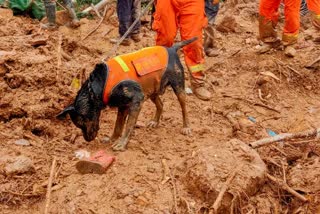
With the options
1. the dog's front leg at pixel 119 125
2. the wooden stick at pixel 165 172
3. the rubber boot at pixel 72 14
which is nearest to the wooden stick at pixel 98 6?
the rubber boot at pixel 72 14

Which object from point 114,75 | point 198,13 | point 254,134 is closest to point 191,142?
point 254,134

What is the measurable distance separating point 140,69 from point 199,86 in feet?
5.91

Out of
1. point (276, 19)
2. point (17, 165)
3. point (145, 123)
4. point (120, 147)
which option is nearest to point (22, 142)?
point (17, 165)

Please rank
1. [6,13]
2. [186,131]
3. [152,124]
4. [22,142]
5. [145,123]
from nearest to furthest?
[22,142] < [186,131] < [152,124] < [145,123] < [6,13]

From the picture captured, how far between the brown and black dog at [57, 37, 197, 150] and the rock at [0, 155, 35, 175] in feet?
1.67

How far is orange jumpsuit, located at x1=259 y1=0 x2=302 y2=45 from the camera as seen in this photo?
6566mm

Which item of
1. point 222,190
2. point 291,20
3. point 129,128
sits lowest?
point 222,190

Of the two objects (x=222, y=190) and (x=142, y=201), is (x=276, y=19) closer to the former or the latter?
(x=222, y=190)

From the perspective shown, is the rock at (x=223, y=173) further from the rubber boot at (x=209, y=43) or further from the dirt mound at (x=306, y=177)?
the rubber boot at (x=209, y=43)

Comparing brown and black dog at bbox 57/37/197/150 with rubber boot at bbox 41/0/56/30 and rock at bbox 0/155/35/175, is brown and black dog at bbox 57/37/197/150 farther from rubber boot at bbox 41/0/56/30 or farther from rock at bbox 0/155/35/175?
rubber boot at bbox 41/0/56/30

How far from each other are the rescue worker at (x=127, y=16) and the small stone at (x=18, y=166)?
11.4 ft

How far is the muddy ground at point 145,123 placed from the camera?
3992 millimetres

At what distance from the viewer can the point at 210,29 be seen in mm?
7348

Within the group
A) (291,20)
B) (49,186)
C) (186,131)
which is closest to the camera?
(49,186)
